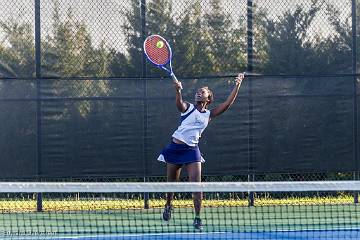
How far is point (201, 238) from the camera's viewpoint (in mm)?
6926

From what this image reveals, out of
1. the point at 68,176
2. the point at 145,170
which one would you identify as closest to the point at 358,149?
the point at 145,170

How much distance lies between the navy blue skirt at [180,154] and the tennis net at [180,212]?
0.60m

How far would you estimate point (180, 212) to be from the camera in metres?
8.91

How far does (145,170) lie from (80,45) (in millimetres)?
1542

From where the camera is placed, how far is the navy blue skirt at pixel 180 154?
25.9 ft

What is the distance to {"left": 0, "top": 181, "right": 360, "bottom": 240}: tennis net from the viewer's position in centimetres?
540

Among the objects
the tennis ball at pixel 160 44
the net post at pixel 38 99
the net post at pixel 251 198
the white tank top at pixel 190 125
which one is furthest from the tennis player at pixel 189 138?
the net post at pixel 38 99

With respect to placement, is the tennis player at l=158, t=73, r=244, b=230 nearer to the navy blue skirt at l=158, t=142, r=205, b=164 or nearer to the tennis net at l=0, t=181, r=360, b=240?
the navy blue skirt at l=158, t=142, r=205, b=164

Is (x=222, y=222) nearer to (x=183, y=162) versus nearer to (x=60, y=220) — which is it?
(x=183, y=162)

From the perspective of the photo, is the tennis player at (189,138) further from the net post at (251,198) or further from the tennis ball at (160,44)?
the net post at (251,198)

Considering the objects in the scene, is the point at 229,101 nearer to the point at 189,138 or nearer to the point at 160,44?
the point at 189,138

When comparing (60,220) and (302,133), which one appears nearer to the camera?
(60,220)

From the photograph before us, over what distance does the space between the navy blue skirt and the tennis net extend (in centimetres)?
60

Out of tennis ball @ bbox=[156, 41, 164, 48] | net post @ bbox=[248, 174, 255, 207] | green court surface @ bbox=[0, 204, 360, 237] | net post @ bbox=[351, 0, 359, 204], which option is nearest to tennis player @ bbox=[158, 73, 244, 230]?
green court surface @ bbox=[0, 204, 360, 237]
